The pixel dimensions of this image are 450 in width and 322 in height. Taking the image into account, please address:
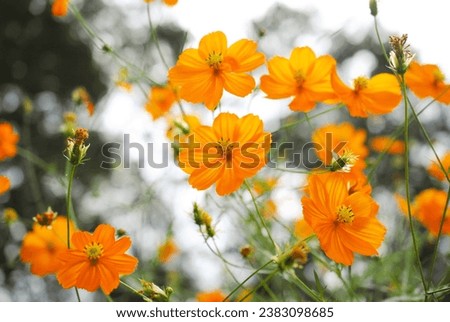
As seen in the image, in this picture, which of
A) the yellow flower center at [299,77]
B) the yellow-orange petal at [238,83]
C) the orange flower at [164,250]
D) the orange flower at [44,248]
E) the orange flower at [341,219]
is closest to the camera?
the orange flower at [341,219]

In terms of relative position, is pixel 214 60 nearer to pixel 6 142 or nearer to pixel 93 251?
pixel 93 251

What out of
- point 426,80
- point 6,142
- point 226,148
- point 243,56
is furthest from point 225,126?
point 6,142

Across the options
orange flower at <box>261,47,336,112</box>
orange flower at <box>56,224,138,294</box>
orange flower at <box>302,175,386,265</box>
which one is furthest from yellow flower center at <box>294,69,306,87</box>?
orange flower at <box>56,224,138,294</box>

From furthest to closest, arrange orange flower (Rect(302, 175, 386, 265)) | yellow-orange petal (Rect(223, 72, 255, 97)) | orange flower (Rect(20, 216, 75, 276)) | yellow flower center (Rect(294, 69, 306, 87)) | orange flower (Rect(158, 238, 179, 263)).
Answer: orange flower (Rect(158, 238, 179, 263)), orange flower (Rect(20, 216, 75, 276)), yellow flower center (Rect(294, 69, 306, 87)), yellow-orange petal (Rect(223, 72, 255, 97)), orange flower (Rect(302, 175, 386, 265))

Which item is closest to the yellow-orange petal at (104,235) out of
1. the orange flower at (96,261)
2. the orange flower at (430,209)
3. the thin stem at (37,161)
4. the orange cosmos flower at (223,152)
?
the orange flower at (96,261)

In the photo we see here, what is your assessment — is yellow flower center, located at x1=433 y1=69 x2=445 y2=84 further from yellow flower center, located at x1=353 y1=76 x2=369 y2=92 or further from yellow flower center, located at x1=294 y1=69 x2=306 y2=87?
yellow flower center, located at x1=294 y1=69 x2=306 y2=87

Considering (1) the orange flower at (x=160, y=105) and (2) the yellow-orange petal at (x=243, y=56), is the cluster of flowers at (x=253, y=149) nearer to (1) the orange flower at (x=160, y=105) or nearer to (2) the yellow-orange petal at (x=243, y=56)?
(2) the yellow-orange petal at (x=243, y=56)

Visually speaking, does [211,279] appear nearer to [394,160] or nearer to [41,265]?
[41,265]
